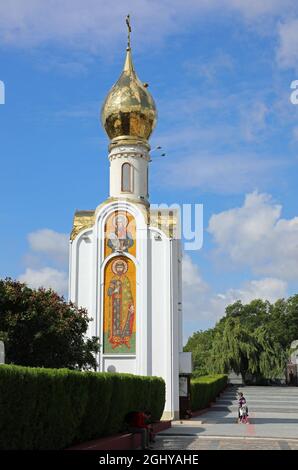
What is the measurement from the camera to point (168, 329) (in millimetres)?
24484

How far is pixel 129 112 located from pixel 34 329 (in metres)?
12.0

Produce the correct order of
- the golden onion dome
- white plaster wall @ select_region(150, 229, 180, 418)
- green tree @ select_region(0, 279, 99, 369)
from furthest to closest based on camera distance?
the golden onion dome < white plaster wall @ select_region(150, 229, 180, 418) < green tree @ select_region(0, 279, 99, 369)

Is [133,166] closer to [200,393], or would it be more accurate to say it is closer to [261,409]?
[200,393]

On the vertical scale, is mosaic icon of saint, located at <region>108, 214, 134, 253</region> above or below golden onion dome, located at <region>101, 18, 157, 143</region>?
below

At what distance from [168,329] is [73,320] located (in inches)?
188

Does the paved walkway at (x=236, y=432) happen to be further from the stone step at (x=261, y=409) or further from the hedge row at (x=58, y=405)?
the hedge row at (x=58, y=405)

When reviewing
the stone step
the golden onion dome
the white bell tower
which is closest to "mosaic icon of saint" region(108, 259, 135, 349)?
the white bell tower

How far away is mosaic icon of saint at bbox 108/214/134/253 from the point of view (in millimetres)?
25641

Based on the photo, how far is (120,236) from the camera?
2594 cm

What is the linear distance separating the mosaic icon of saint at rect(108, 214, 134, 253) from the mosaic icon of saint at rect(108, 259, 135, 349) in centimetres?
61

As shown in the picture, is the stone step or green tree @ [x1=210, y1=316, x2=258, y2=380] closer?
the stone step

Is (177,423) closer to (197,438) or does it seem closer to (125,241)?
(197,438)

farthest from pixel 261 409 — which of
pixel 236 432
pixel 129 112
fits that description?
pixel 129 112

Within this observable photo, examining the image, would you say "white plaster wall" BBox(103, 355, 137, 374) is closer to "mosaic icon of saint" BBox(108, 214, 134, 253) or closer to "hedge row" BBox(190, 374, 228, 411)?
"hedge row" BBox(190, 374, 228, 411)
